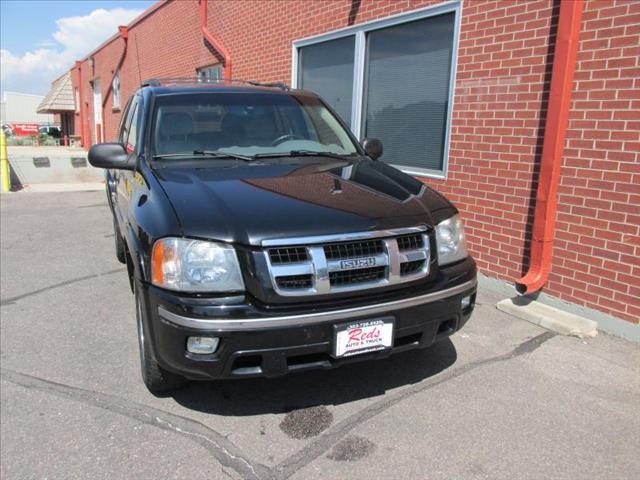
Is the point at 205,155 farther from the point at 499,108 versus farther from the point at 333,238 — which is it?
the point at 499,108

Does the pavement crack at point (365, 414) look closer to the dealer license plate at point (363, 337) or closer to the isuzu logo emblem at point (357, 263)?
the dealer license plate at point (363, 337)

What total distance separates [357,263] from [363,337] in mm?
390

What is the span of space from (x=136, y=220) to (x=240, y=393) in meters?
1.23

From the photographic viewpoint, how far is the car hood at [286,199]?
2586 millimetres

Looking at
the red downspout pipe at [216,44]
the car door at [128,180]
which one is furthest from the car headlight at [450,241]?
the red downspout pipe at [216,44]

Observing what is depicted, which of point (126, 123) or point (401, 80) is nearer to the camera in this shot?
point (126, 123)

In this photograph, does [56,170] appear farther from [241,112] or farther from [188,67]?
[241,112]

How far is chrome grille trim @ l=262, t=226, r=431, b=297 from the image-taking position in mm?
2520

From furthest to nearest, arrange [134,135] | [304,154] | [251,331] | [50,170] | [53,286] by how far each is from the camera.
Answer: [50,170] < [53,286] < [134,135] < [304,154] < [251,331]

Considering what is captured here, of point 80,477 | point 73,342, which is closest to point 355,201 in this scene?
point 80,477

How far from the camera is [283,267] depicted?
8.25 ft

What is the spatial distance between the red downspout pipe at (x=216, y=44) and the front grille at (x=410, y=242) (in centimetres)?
768

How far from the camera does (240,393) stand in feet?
10.5

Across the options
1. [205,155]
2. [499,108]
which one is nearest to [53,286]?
[205,155]
